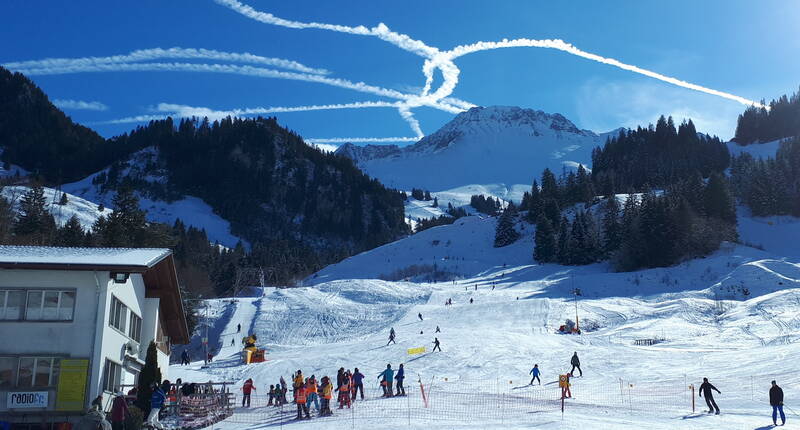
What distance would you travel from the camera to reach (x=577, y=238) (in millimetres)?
88938

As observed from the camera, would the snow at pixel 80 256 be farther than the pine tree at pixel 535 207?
No

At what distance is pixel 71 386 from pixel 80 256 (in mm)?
3844

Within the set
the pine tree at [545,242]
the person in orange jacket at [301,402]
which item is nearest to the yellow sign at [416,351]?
the person in orange jacket at [301,402]

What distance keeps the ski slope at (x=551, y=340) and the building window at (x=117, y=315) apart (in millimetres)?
4852

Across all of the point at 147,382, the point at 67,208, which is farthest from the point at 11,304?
the point at 67,208

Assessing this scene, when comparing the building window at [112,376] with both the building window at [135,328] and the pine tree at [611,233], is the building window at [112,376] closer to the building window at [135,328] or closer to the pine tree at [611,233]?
the building window at [135,328]

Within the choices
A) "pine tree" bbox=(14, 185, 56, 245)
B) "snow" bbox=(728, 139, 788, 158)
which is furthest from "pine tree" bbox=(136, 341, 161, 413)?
"snow" bbox=(728, 139, 788, 158)

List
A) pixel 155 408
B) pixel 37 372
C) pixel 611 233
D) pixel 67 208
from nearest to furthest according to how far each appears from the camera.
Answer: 1. pixel 155 408
2. pixel 37 372
3. pixel 611 233
4. pixel 67 208

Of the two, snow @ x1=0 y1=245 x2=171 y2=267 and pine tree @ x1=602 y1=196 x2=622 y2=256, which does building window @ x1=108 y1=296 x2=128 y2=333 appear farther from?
pine tree @ x1=602 y1=196 x2=622 y2=256

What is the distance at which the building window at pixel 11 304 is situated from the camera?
19078mm

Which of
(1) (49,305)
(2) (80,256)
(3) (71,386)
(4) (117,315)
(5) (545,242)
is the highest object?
(5) (545,242)

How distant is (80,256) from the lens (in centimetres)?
2003

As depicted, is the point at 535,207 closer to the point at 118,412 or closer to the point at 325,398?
the point at 325,398

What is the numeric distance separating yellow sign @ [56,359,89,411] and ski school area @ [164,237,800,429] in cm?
447
